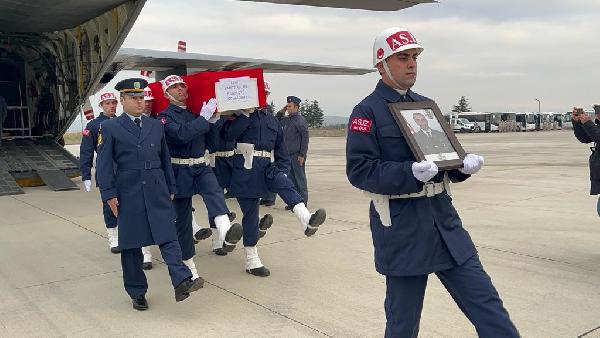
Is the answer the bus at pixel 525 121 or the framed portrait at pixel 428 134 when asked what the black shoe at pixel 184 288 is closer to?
the framed portrait at pixel 428 134

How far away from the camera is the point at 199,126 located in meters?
4.61

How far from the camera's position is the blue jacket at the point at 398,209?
2449 mm

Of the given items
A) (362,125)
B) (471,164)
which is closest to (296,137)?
(362,125)

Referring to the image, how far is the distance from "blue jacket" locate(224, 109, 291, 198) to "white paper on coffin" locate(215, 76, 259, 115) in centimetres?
19

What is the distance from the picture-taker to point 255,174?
4.96m

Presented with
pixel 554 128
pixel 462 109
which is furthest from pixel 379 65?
pixel 462 109

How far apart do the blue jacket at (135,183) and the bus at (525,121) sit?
58612 mm

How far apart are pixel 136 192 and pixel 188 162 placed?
2.96ft

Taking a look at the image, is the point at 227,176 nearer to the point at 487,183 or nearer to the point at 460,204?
the point at 460,204

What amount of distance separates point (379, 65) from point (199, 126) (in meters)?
2.37

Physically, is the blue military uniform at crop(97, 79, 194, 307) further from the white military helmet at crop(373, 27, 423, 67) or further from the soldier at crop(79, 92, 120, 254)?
the soldier at crop(79, 92, 120, 254)

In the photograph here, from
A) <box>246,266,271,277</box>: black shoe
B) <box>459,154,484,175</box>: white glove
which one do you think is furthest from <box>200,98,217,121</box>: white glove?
<box>459,154,484,175</box>: white glove

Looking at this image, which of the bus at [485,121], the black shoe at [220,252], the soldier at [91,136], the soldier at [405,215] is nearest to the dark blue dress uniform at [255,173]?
the black shoe at [220,252]

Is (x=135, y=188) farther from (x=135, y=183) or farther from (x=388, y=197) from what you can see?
(x=388, y=197)
